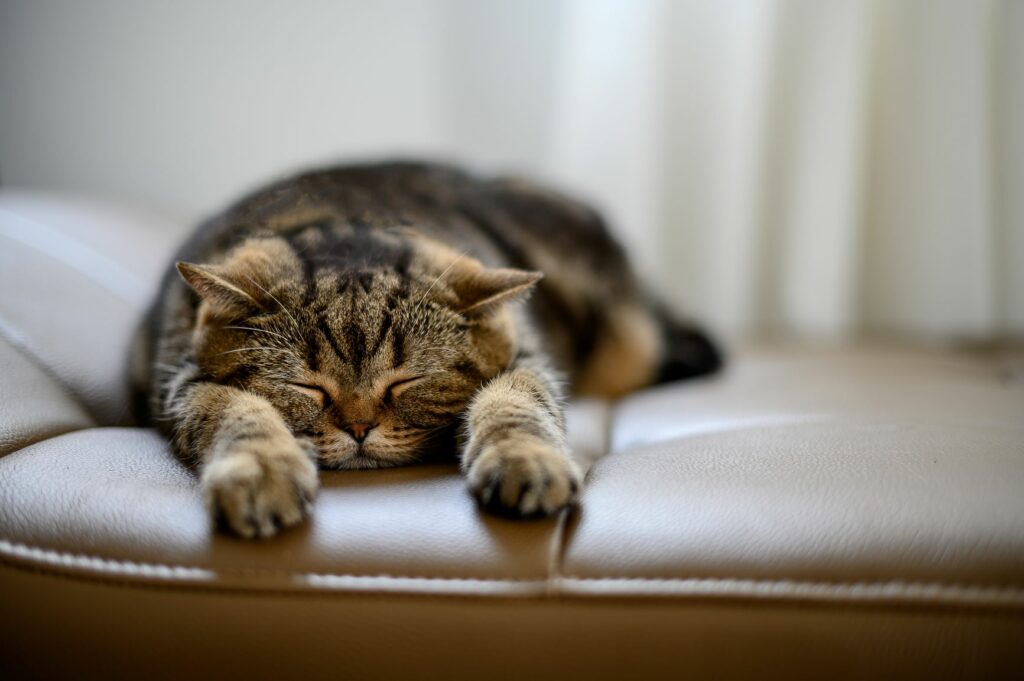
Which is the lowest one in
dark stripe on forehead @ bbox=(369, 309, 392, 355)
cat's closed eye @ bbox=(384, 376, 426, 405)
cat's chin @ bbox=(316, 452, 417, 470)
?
cat's chin @ bbox=(316, 452, 417, 470)

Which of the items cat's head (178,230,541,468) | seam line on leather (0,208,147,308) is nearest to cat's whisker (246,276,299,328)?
cat's head (178,230,541,468)

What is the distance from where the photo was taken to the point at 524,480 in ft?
2.54

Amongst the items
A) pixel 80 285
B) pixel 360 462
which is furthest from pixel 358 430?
pixel 80 285

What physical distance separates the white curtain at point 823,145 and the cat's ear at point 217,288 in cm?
120

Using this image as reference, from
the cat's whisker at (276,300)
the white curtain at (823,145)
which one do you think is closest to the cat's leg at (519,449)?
the cat's whisker at (276,300)

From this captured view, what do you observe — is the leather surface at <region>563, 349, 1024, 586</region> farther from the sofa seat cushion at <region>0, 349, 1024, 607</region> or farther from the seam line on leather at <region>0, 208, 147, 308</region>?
the seam line on leather at <region>0, 208, 147, 308</region>

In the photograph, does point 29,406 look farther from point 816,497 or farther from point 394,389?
point 816,497

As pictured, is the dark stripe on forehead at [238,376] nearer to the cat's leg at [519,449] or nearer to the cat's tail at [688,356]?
the cat's leg at [519,449]

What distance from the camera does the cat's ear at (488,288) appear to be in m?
1.02

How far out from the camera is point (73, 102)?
2.09m

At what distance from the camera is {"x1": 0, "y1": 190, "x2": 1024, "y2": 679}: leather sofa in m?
0.68

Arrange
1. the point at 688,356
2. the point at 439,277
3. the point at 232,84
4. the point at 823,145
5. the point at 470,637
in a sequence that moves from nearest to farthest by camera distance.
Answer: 1. the point at 470,637
2. the point at 439,277
3. the point at 688,356
4. the point at 823,145
5. the point at 232,84

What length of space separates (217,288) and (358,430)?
0.77ft

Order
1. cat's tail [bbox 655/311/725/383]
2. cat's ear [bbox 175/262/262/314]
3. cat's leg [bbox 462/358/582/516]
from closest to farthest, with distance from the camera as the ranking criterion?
cat's leg [bbox 462/358/582/516] < cat's ear [bbox 175/262/262/314] < cat's tail [bbox 655/311/725/383]
